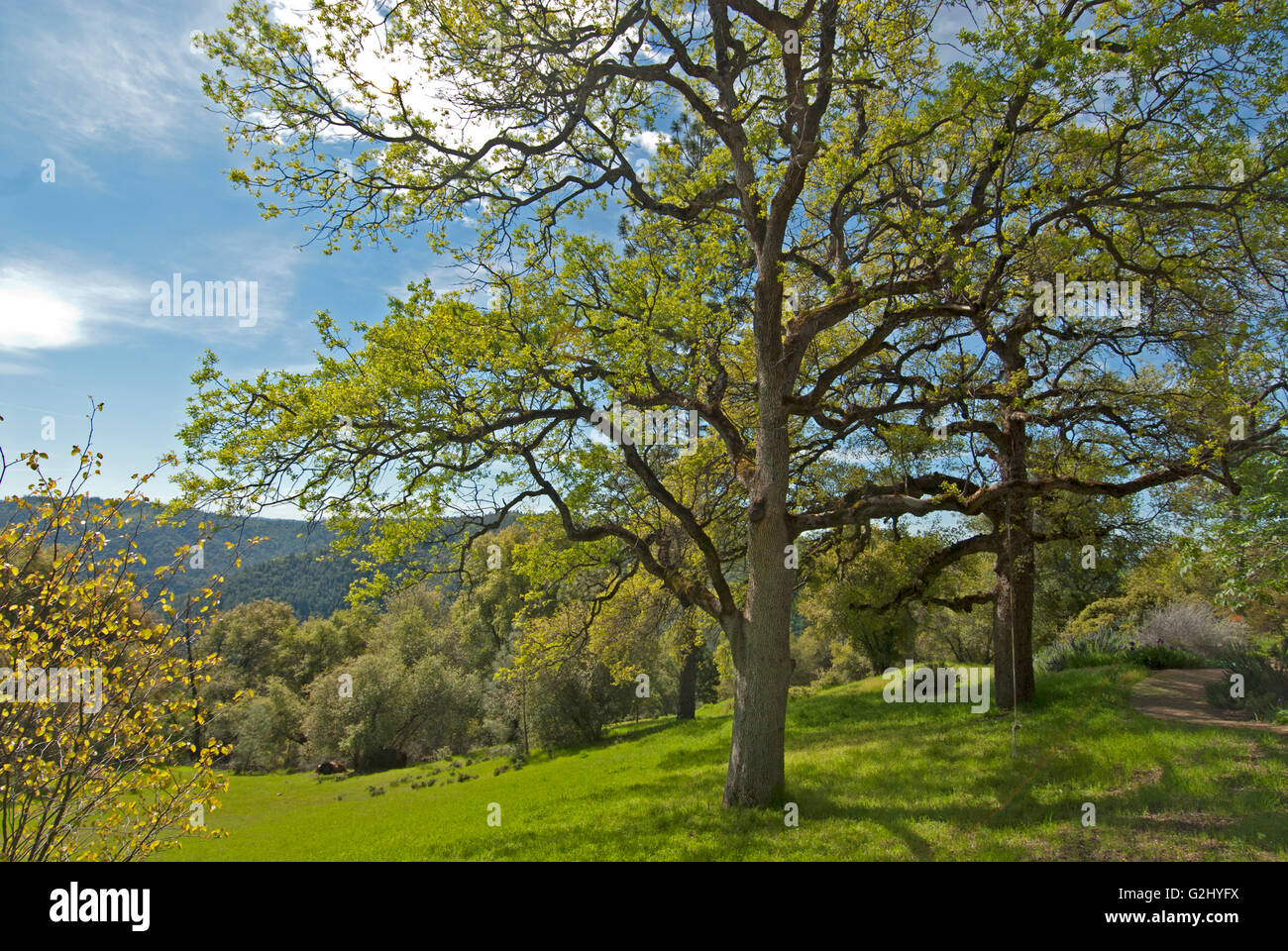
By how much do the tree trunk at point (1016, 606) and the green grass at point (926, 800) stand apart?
0.77m

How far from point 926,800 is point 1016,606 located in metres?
6.34

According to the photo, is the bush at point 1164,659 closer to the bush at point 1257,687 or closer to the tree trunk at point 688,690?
the bush at point 1257,687

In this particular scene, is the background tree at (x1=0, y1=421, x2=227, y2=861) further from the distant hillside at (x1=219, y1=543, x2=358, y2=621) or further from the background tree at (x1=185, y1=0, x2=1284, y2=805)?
the distant hillside at (x1=219, y1=543, x2=358, y2=621)

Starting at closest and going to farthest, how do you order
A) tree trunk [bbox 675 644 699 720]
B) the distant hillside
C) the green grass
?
the green grass, tree trunk [bbox 675 644 699 720], the distant hillside

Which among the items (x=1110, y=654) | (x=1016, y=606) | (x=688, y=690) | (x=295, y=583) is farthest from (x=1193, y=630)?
(x=295, y=583)

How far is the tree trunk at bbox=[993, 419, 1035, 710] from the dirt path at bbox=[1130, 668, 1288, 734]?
6.95 feet

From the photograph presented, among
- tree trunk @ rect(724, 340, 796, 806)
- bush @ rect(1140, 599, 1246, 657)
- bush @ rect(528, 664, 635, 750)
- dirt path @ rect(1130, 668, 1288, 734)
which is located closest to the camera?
tree trunk @ rect(724, 340, 796, 806)

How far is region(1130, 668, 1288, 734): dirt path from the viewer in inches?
428

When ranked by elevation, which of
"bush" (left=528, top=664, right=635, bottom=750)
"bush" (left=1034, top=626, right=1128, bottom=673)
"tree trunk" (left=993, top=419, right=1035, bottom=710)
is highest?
"tree trunk" (left=993, top=419, right=1035, bottom=710)

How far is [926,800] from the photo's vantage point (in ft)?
28.0

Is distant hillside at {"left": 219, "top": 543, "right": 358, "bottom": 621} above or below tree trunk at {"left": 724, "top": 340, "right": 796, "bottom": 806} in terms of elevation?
below

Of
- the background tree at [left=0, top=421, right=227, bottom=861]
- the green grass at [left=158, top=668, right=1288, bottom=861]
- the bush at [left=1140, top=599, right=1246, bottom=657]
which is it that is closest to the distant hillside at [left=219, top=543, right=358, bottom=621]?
the green grass at [left=158, top=668, right=1288, bottom=861]

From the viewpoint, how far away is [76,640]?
4.60m
